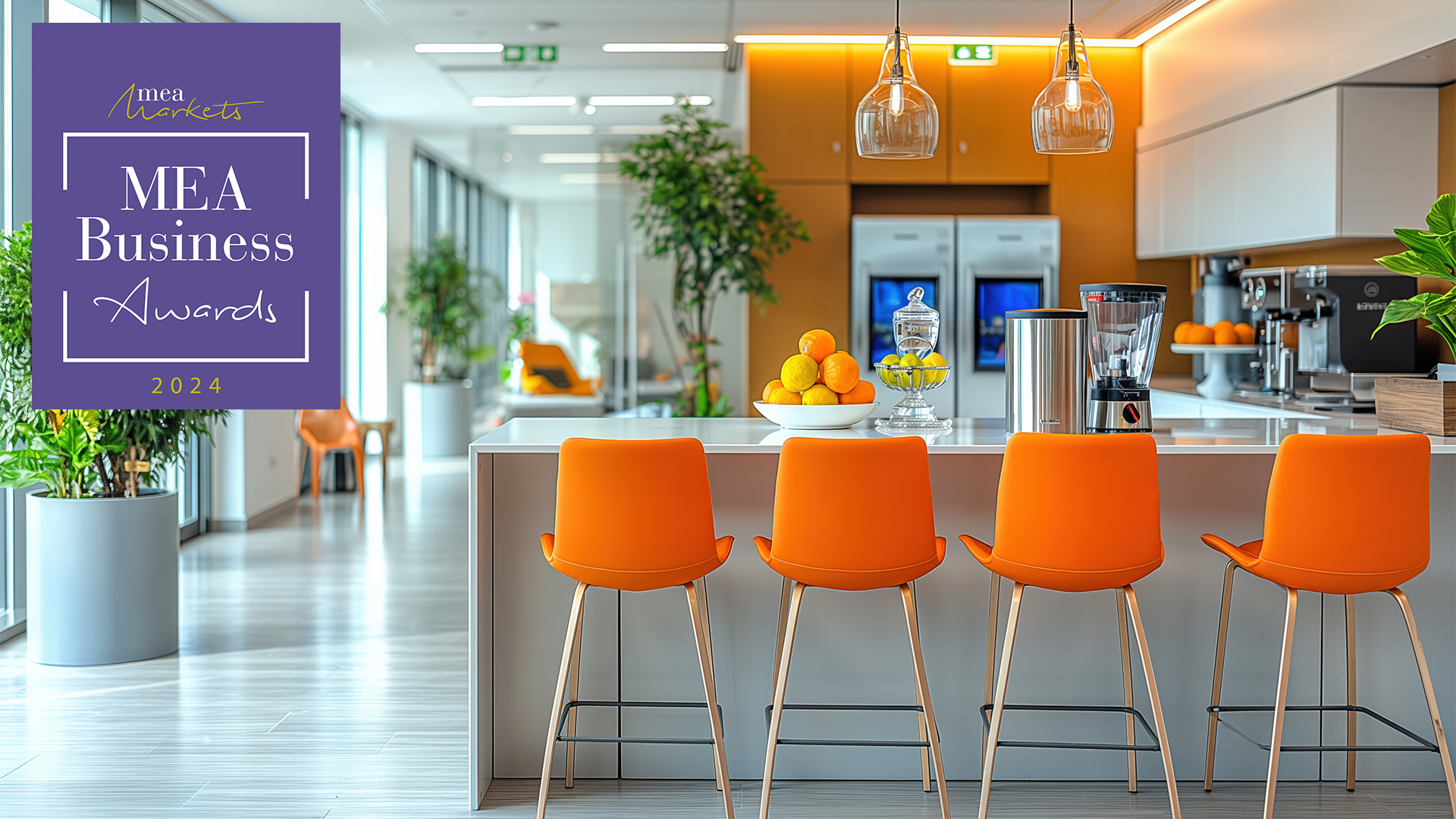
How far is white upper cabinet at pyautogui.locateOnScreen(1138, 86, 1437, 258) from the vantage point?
14.8ft

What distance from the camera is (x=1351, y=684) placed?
2.99 m

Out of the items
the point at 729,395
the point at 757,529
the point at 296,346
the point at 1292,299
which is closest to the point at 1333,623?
the point at 757,529

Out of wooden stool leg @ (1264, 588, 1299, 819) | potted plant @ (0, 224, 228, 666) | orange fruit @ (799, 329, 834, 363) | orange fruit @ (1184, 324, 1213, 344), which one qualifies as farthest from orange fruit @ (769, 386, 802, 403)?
orange fruit @ (1184, 324, 1213, 344)

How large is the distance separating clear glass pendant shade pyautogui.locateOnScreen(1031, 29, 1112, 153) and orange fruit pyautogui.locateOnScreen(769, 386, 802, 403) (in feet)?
3.16

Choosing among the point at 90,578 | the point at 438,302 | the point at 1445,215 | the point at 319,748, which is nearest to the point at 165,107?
the point at 90,578

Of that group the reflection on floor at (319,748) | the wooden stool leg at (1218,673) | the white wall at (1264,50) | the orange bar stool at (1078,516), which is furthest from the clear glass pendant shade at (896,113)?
the white wall at (1264,50)

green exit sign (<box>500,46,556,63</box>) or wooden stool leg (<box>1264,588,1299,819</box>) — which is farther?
green exit sign (<box>500,46,556,63</box>)

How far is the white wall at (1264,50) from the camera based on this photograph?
409 cm

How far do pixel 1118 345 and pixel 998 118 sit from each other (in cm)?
360

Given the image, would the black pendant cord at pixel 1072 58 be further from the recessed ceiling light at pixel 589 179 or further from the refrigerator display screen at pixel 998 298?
the recessed ceiling light at pixel 589 179

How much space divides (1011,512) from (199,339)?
2.78 meters

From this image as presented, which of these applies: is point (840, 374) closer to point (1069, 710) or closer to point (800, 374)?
point (800, 374)

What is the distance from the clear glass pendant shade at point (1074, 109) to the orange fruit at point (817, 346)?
80 cm

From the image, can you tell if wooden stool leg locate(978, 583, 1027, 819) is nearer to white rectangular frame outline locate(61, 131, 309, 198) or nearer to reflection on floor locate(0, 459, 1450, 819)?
reflection on floor locate(0, 459, 1450, 819)
